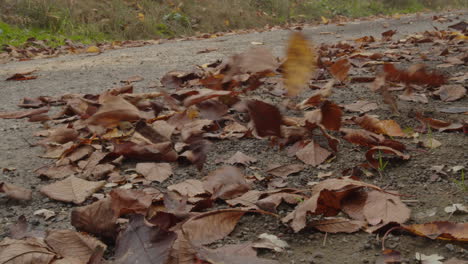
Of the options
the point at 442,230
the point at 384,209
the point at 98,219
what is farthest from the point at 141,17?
the point at 442,230

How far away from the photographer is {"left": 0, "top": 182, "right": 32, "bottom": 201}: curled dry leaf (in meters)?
1.16

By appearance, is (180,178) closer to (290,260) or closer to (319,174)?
(319,174)

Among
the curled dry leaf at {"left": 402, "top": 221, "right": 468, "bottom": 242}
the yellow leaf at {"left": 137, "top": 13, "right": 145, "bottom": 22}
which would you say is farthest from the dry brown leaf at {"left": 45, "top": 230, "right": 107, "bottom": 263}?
the yellow leaf at {"left": 137, "top": 13, "right": 145, "bottom": 22}

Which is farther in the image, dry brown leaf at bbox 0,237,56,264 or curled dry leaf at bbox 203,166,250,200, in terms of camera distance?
curled dry leaf at bbox 203,166,250,200

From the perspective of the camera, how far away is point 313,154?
131 cm

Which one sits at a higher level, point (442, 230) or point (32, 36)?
point (442, 230)

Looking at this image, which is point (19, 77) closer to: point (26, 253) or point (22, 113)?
point (22, 113)

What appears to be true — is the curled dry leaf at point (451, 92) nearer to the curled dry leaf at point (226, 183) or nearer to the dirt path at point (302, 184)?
the dirt path at point (302, 184)

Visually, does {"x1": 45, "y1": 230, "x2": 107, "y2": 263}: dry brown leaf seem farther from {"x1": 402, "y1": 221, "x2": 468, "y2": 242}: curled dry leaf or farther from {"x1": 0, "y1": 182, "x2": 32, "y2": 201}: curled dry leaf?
{"x1": 402, "y1": 221, "x2": 468, "y2": 242}: curled dry leaf

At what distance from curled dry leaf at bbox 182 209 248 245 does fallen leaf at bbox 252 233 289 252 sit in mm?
71

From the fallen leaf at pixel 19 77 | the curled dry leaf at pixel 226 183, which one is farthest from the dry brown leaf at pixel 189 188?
the fallen leaf at pixel 19 77

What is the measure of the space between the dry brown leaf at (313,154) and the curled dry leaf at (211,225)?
0.35 meters

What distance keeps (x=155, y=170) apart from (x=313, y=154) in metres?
0.45

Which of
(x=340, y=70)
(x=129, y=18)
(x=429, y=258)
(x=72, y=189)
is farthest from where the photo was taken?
(x=129, y=18)
